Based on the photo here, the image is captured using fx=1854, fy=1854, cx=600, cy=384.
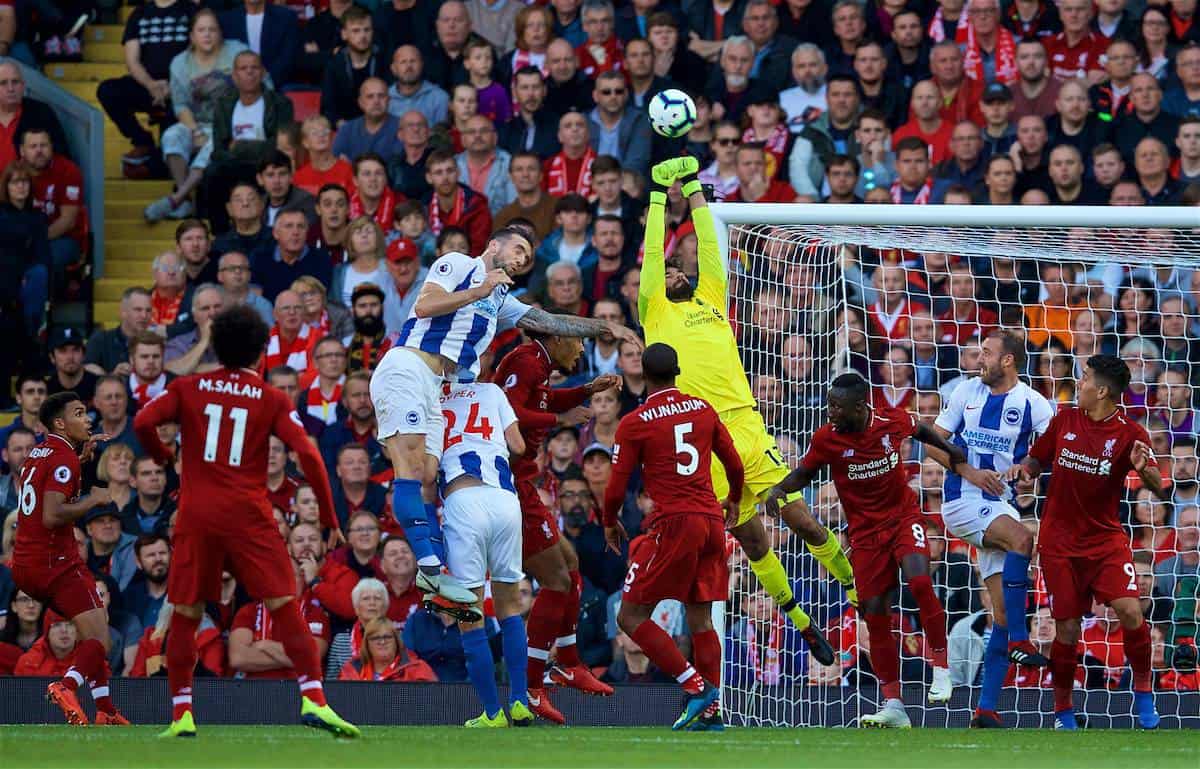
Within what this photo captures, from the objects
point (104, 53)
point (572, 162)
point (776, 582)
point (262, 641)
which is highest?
point (104, 53)

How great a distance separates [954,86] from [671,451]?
6.89 meters

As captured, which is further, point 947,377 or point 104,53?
point 104,53

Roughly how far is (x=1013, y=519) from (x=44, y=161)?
9131mm

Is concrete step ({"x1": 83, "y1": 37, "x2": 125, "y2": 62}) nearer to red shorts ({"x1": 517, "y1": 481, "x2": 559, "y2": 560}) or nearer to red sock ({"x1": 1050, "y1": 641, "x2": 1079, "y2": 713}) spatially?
red shorts ({"x1": 517, "y1": 481, "x2": 559, "y2": 560})

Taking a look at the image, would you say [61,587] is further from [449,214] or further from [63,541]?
[449,214]

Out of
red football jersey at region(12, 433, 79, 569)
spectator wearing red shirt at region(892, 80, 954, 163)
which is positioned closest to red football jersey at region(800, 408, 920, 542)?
red football jersey at region(12, 433, 79, 569)

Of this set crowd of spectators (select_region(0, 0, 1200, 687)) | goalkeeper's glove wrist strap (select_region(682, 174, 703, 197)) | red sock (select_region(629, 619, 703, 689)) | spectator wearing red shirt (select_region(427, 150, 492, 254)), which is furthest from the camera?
spectator wearing red shirt (select_region(427, 150, 492, 254))

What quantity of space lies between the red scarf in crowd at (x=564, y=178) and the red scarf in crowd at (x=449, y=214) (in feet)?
2.42

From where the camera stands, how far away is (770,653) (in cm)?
1268

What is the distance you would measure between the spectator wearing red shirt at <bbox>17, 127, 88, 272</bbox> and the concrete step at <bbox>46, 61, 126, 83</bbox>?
2480mm

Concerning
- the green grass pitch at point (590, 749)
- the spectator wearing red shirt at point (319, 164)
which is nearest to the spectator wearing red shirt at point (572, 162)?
the spectator wearing red shirt at point (319, 164)

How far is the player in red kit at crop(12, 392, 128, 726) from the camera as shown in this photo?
35.9 feet

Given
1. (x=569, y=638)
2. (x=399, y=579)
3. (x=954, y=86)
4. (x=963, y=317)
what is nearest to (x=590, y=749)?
(x=569, y=638)

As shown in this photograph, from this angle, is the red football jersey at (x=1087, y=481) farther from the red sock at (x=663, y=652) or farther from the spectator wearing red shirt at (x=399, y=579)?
the spectator wearing red shirt at (x=399, y=579)
